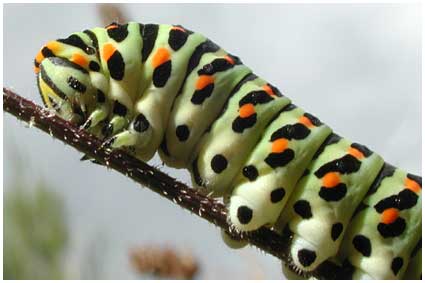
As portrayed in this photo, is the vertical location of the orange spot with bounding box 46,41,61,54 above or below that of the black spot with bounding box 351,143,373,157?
below

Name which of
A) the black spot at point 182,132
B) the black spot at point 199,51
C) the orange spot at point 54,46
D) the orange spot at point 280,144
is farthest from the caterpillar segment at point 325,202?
the orange spot at point 54,46

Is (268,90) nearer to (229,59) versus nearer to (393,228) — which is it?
(229,59)

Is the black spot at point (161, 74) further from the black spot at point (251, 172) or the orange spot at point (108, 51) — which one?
the black spot at point (251, 172)

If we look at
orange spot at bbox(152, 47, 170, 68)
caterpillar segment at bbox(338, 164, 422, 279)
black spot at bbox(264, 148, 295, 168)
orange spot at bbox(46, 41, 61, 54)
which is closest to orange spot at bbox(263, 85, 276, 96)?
black spot at bbox(264, 148, 295, 168)

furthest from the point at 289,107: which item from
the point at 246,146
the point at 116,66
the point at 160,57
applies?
the point at 116,66

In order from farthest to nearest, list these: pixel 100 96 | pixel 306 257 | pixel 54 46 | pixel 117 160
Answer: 1. pixel 54 46
2. pixel 100 96
3. pixel 306 257
4. pixel 117 160

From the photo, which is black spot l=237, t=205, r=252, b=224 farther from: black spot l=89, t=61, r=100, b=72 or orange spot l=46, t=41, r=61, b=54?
orange spot l=46, t=41, r=61, b=54
